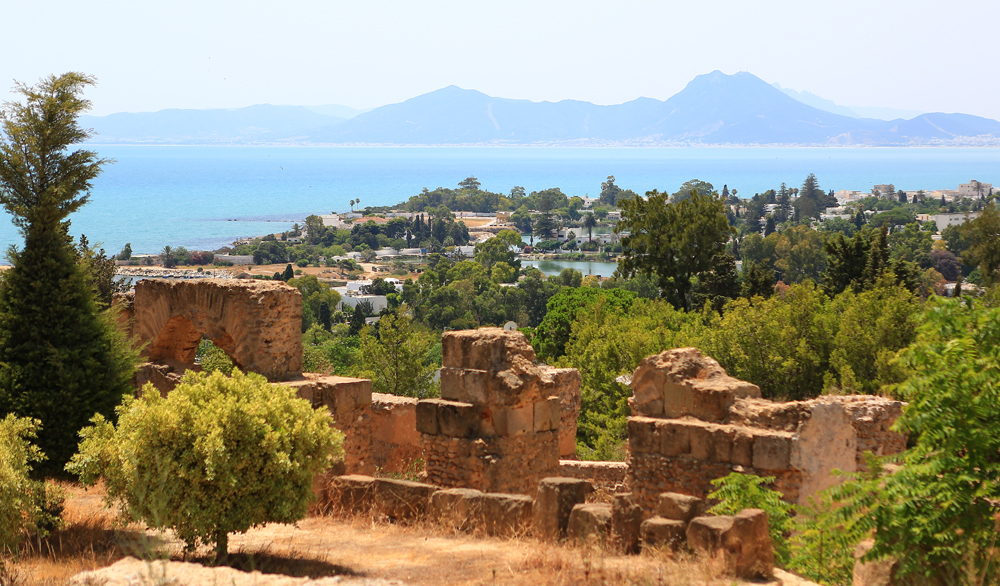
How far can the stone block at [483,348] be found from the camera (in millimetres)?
10125

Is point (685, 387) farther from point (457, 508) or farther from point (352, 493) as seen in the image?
point (352, 493)

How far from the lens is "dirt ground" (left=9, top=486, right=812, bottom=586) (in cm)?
643

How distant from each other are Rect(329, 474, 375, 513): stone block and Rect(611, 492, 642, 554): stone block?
3229 mm

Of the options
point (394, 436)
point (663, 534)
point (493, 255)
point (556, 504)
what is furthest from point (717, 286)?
point (493, 255)

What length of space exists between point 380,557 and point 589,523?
6.14 ft

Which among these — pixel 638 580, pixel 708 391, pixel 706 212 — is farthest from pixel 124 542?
pixel 706 212

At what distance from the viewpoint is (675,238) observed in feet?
132

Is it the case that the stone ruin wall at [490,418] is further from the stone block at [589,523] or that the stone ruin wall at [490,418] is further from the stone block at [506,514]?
the stone block at [589,523]

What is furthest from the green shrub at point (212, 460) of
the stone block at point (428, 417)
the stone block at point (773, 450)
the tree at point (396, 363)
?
the tree at point (396, 363)

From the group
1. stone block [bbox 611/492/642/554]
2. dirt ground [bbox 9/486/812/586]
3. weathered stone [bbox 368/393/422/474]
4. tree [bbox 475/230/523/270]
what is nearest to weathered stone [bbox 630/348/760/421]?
stone block [bbox 611/492/642/554]

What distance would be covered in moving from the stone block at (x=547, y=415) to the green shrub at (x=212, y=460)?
3.41 metres

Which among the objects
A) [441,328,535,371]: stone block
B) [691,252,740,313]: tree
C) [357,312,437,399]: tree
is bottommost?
[357,312,437,399]: tree

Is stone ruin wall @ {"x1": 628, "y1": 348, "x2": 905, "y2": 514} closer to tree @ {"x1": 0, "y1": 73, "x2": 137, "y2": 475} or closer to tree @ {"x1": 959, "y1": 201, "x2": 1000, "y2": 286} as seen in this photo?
tree @ {"x1": 0, "y1": 73, "x2": 137, "y2": 475}

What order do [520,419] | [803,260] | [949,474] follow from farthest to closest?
[803,260] < [520,419] < [949,474]
